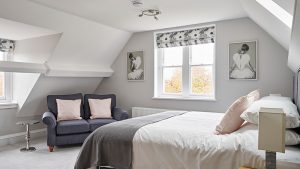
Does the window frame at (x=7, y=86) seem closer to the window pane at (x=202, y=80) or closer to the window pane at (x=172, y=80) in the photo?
the window pane at (x=172, y=80)

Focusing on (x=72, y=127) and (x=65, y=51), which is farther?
(x=65, y=51)

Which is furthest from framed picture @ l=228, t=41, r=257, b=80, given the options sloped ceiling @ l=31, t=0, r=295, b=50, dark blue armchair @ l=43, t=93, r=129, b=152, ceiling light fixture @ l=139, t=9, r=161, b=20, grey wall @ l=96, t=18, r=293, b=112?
dark blue armchair @ l=43, t=93, r=129, b=152

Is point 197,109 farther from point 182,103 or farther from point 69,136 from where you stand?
point 69,136

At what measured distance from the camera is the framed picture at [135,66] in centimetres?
521

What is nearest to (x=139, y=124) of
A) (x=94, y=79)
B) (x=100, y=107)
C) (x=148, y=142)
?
(x=148, y=142)

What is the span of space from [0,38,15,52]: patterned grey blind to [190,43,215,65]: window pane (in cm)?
361

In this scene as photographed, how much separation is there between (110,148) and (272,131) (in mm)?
1509

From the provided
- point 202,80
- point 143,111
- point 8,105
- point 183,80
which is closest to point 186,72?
point 183,80

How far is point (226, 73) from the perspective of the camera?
14.0 ft

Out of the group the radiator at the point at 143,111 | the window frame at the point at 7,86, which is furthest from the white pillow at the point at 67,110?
the radiator at the point at 143,111

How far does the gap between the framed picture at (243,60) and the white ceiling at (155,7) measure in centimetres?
52

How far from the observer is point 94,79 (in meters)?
5.53

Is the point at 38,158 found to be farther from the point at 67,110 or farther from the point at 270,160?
the point at 270,160

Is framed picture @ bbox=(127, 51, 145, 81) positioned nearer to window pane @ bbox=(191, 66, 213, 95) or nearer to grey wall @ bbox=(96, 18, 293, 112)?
grey wall @ bbox=(96, 18, 293, 112)
